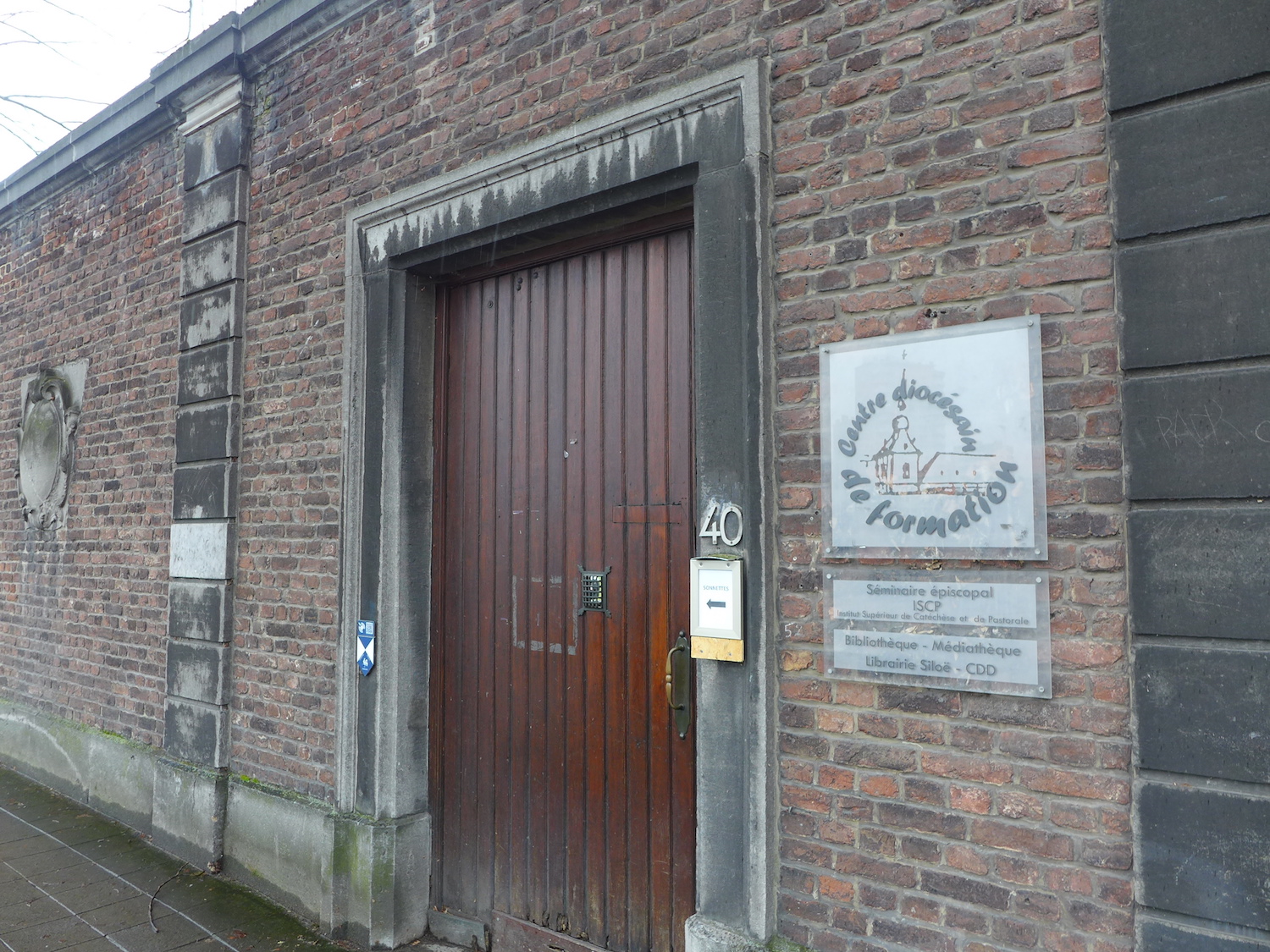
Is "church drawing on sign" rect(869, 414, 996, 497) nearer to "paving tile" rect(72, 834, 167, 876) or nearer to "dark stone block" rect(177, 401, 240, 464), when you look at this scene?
"dark stone block" rect(177, 401, 240, 464)

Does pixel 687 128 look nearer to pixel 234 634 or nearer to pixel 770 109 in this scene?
pixel 770 109

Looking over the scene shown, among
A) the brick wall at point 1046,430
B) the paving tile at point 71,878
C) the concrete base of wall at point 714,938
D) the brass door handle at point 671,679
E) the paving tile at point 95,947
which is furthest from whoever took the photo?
the paving tile at point 71,878

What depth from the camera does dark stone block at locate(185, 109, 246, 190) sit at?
A: 4926mm

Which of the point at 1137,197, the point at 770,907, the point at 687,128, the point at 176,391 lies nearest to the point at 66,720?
the point at 176,391

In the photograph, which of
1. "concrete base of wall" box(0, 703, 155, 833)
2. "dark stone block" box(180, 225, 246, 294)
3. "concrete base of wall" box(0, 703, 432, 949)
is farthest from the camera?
"concrete base of wall" box(0, 703, 155, 833)

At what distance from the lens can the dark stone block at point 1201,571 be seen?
2.08m

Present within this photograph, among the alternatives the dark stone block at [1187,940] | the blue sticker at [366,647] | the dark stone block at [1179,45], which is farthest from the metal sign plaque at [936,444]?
the blue sticker at [366,647]

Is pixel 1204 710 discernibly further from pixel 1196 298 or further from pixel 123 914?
pixel 123 914

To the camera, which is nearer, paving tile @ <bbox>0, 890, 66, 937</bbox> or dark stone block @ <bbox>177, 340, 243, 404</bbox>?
paving tile @ <bbox>0, 890, 66, 937</bbox>

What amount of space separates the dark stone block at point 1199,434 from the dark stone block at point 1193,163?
0.42m

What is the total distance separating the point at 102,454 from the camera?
6.03m

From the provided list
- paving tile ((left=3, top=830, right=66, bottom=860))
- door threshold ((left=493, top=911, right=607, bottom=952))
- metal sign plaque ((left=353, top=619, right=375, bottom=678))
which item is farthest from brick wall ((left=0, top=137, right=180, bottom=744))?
door threshold ((left=493, top=911, right=607, bottom=952))

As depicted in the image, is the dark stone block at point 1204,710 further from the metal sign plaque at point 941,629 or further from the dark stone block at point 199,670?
the dark stone block at point 199,670

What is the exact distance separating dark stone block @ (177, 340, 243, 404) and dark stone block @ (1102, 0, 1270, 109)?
4.36 m
